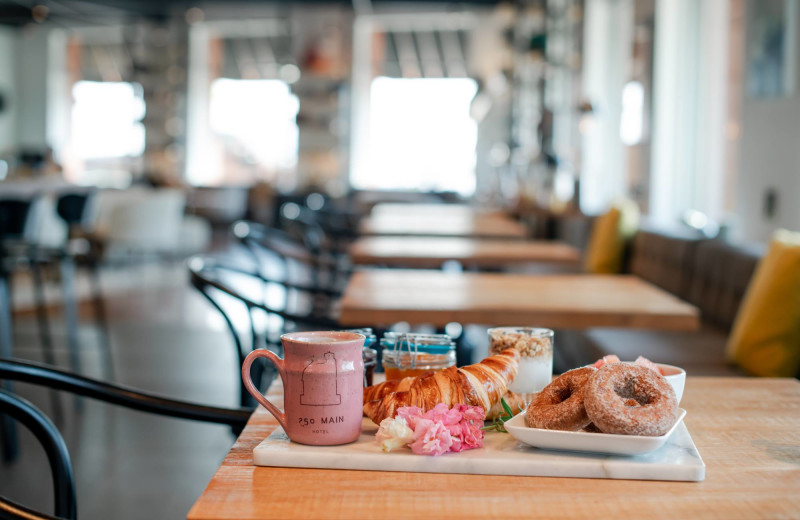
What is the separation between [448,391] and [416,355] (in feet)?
0.44

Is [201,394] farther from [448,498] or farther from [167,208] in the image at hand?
[167,208]

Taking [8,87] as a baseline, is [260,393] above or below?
below

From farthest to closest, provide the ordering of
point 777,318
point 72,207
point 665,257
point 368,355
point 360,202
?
point 360,202 → point 72,207 → point 665,257 → point 777,318 → point 368,355

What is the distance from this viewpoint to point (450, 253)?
3562 mm

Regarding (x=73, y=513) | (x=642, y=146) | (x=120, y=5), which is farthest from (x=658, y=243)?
(x=120, y=5)

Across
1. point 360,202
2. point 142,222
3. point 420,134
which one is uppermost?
point 420,134

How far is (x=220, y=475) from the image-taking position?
83 centimetres

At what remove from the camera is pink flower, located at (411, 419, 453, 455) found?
0.85 metres

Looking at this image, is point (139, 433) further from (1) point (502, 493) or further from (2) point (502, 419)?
(1) point (502, 493)

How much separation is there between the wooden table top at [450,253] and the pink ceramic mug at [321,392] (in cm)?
244

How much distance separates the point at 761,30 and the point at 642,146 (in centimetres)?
251

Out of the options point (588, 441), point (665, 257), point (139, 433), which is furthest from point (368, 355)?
point (665, 257)

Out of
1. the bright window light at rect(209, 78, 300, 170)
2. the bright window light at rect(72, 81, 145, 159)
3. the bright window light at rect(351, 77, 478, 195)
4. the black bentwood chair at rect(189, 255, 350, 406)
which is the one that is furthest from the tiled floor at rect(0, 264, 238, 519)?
the bright window light at rect(72, 81, 145, 159)

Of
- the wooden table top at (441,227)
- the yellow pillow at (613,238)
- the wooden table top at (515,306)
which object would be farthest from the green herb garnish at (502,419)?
the yellow pillow at (613,238)
